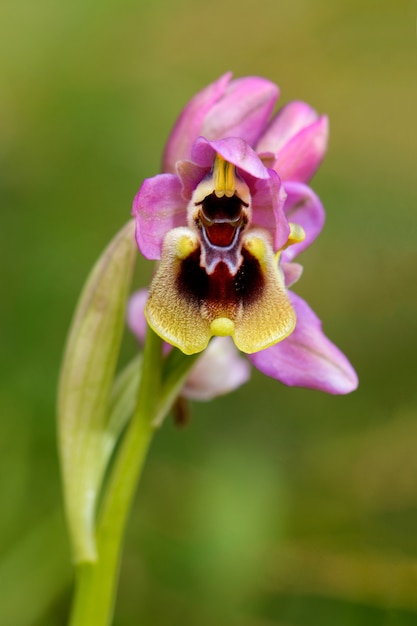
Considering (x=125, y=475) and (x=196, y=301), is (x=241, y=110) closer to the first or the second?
(x=196, y=301)

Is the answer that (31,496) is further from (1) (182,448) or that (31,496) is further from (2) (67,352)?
(2) (67,352)

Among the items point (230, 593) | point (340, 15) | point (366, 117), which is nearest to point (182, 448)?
point (230, 593)

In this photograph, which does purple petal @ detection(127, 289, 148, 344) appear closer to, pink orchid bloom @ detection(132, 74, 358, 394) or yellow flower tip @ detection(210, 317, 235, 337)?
pink orchid bloom @ detection(132, 74, 358, 394)

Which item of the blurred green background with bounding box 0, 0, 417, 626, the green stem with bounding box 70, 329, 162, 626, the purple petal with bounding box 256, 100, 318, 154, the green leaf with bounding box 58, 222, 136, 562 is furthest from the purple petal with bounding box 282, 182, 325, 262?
the blurred green background with bounding box 0, 0, 417, 626

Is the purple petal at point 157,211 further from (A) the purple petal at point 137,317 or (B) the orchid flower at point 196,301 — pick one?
(A) the purple petal at point 137,317

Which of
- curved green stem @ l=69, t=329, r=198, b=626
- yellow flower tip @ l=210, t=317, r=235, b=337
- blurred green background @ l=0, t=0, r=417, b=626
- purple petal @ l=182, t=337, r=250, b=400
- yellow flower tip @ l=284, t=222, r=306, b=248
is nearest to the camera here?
yellow flower tip @ l=210, t=317, r=235, b=337

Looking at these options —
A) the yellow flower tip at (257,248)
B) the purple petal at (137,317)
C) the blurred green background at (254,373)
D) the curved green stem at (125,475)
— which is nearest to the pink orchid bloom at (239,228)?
the yellow flower tip at (257,248)
